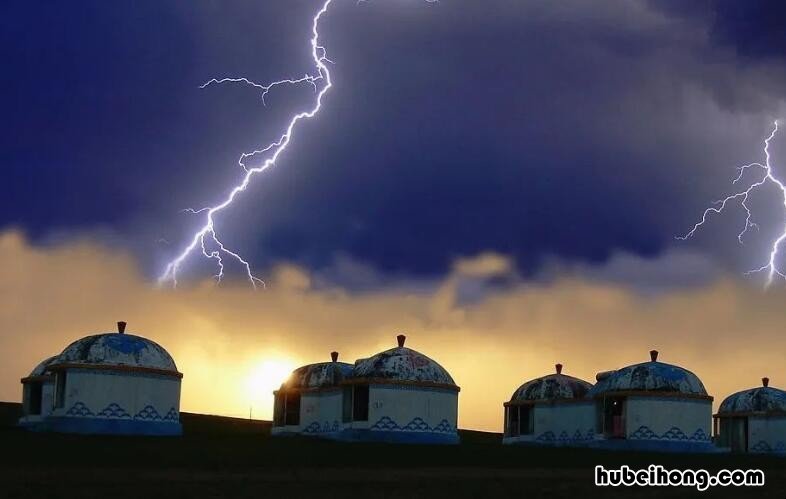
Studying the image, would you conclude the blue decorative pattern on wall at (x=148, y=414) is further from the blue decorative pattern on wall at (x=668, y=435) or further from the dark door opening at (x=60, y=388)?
the blue decorative pattern on wall at (x=668, y=435)

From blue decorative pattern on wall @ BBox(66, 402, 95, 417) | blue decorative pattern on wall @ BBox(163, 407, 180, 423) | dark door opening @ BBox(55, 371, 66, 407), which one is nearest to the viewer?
blue decorative pattern on wall @ BBox(66, 402, 95, 417)

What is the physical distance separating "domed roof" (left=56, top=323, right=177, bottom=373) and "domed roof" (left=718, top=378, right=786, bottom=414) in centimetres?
2502

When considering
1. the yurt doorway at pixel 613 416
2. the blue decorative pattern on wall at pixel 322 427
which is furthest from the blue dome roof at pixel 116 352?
the yurt doorway at pixel 613 416

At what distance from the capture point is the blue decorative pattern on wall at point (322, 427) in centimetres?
4338

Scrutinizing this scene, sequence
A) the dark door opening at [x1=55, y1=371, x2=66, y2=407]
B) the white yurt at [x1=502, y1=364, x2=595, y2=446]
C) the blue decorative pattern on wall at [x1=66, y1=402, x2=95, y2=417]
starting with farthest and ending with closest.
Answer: the white yurt at [x1=502, y1=364, x2=595, y2=446] < the dark door opening at [x1=55, y1=371, x2=66, y2=407] < the blue decorative pattern on wall at [x1=66, y1=402, x2=95, y2=417]

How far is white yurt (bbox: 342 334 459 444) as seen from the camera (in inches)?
1551

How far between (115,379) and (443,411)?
1164 centimetres

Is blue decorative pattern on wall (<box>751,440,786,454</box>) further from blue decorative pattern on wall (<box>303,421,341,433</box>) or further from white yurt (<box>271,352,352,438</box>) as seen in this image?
blue decorative pattern on wall (<box>303,421,341,433</box>)

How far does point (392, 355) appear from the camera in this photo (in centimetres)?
4050

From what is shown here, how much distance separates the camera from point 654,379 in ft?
140

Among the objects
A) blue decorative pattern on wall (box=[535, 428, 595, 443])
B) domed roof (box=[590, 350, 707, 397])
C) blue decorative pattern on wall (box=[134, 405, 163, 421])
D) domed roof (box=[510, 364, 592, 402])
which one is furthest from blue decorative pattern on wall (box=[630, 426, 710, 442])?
blue decorative pattern on wall (box=[134, 405, 163, 421])

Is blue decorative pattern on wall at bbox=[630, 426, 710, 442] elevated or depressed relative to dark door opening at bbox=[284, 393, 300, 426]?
depressed

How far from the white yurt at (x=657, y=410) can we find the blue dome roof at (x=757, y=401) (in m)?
5.97

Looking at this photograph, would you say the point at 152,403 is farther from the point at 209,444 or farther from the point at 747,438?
the point at 747,438
